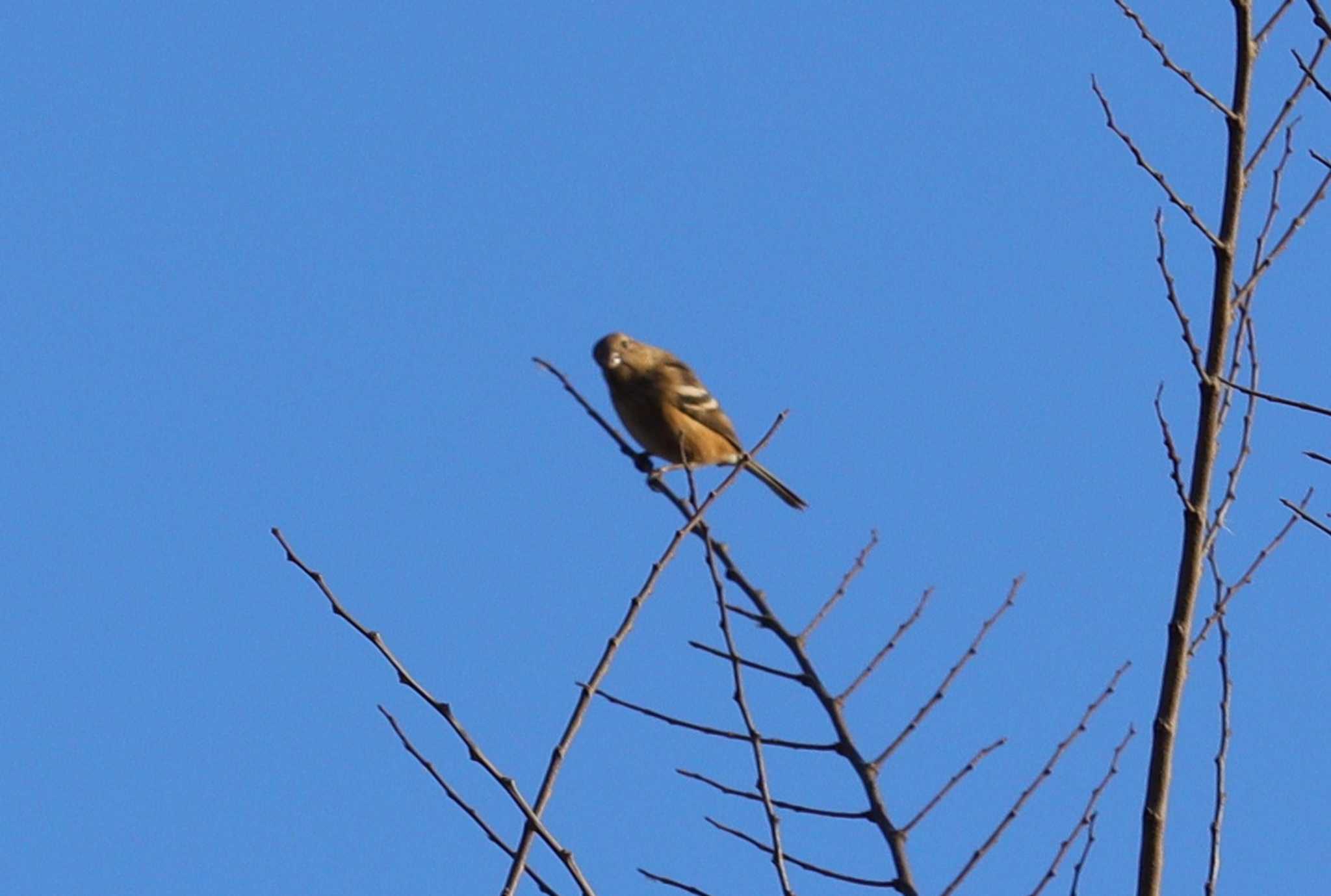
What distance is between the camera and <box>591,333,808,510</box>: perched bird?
8.45 m

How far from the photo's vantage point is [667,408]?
8430mm

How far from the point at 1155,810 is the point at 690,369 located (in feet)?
20.3

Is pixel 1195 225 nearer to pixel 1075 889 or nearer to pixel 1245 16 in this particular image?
pixel 1245 16

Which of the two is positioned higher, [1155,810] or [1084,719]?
[1084,719]

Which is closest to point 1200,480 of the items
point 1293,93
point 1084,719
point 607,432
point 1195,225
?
point 1195,225

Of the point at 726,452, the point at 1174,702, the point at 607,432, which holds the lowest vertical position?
the point at 1174,702

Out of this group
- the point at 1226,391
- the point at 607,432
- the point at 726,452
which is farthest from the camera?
the point at 726,452

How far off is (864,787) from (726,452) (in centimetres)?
537

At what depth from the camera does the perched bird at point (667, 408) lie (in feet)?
27.7

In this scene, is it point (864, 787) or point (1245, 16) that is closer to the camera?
Answer: point (1245, 16)

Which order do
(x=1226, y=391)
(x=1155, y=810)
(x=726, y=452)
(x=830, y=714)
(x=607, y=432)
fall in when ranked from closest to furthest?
(x=1155, y=810) → (x=1226, y=391) → (x=830, y=714) → (x=607, y=432) → (x=726, y=452)

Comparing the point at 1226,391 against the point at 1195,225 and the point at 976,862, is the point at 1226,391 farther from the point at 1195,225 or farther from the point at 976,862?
the point at 976,862

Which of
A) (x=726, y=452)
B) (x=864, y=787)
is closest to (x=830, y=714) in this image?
(x=864, y=787)

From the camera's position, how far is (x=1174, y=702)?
304cm
